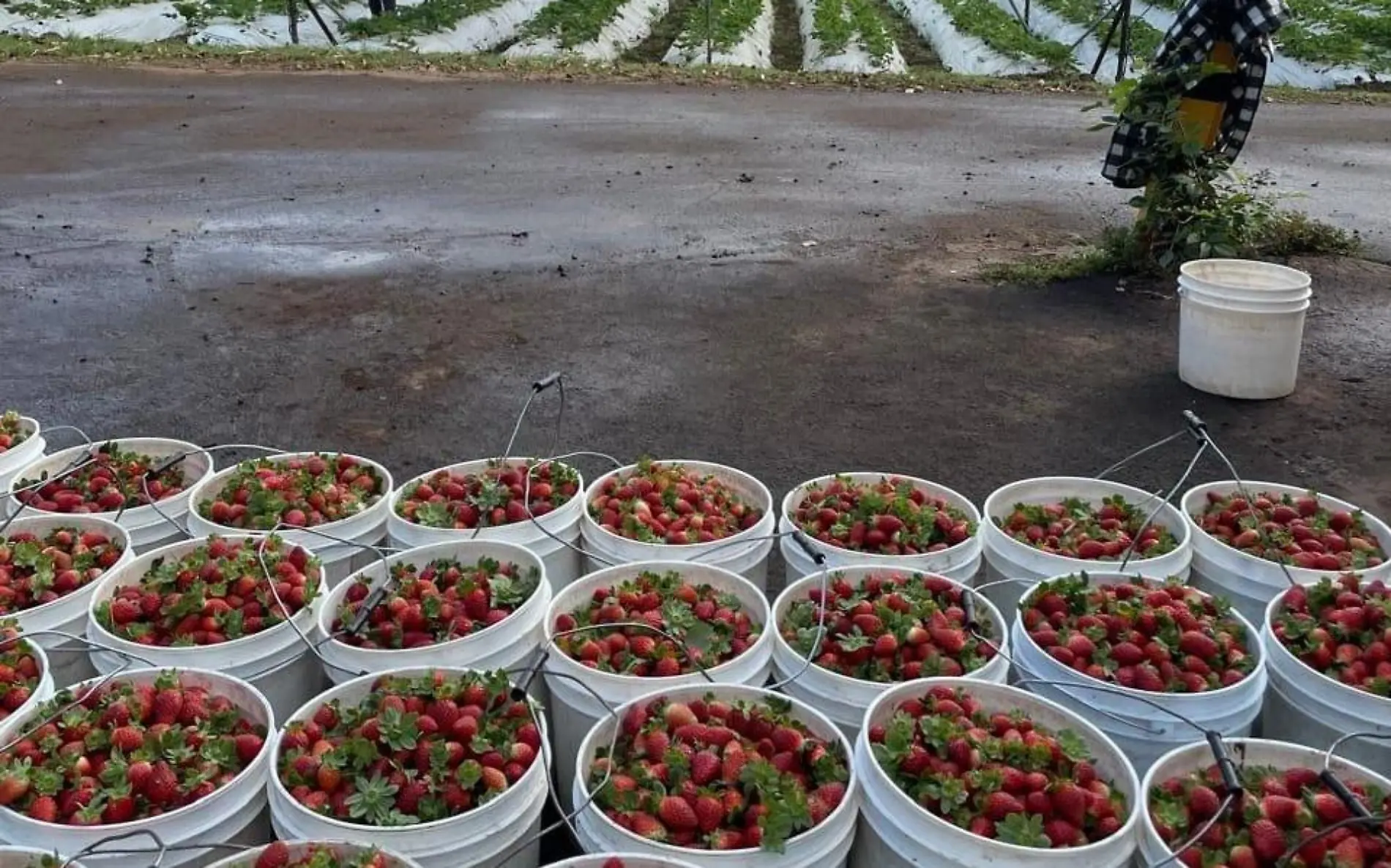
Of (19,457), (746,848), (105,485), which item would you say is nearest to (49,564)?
(105,485)

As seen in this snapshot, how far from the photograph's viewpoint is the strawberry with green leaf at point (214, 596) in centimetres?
280

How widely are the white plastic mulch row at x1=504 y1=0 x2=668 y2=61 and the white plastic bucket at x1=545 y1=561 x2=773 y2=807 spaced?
46.8 feet

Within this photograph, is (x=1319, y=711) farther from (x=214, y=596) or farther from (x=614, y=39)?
(x=614, y=39)

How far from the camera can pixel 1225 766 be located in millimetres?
2160

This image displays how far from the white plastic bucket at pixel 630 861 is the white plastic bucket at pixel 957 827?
1.39 ft

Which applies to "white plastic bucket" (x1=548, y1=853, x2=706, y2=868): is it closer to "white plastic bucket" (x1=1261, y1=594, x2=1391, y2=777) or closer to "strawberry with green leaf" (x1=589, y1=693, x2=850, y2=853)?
"strawberry with green leaf" (x1=589, y1=693, x2=850, y2=853)

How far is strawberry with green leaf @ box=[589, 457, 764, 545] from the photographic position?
3.26 meters

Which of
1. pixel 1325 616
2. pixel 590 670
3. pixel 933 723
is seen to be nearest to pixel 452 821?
pixel 590 670

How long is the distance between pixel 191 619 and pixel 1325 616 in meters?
2.77

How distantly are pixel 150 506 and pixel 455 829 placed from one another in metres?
1.82

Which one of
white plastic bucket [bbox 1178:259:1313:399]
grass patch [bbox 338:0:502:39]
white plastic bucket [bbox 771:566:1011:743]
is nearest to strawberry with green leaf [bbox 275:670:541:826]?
white plastic bucket [bbox 771:566:1011:743]

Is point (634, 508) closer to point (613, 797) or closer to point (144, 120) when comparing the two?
point (613, 797)

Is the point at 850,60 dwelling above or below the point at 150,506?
above

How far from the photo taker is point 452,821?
2.20 meters
